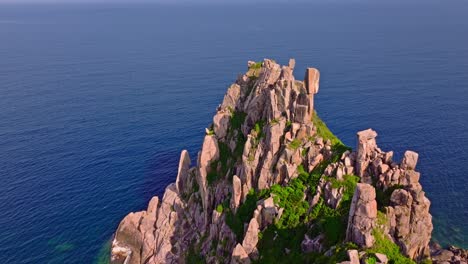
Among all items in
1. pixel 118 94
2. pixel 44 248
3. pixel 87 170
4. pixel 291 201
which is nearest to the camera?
pixel 291 201

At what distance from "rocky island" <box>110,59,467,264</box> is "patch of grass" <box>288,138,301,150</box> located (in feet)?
0.59

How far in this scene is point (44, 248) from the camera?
292ft

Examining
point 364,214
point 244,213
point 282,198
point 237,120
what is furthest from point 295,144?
point 364,214

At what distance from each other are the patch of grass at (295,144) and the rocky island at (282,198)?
18 cm

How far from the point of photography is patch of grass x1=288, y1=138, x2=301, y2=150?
2762 inches

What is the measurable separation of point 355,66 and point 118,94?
4602 inches

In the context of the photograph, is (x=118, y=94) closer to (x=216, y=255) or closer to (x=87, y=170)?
(x=87, y=170)

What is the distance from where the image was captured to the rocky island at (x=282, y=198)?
55.5 metres

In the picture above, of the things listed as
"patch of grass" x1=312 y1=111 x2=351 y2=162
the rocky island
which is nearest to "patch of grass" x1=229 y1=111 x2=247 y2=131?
the rocky island

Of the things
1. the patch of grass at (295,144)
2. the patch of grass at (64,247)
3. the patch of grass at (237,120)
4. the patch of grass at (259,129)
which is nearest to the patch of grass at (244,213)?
the patch of grass at (295,144)

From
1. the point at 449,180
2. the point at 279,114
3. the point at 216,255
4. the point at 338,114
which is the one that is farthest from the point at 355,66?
the point at 216,255

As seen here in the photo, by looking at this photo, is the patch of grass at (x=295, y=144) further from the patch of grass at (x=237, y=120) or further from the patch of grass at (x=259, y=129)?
the patch of grass at (x=237, y=120)

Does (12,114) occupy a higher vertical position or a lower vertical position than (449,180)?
higher

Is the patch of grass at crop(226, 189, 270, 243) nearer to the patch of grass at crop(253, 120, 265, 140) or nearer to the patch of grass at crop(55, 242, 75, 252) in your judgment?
the patch of grass at crop(253, 120, 265, 140)
